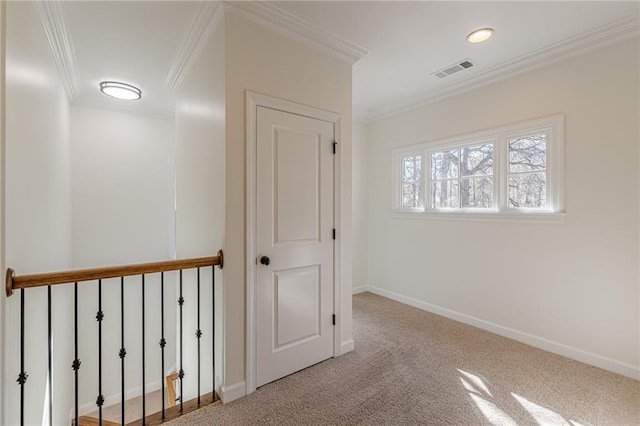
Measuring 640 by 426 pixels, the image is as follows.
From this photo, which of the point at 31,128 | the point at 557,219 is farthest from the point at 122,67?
the point at 557,219

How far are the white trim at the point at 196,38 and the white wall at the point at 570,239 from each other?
2690mm

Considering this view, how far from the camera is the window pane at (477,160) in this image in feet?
10.5

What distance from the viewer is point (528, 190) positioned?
114 inches

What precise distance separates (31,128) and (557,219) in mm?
4081

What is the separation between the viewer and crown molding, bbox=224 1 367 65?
2.03m

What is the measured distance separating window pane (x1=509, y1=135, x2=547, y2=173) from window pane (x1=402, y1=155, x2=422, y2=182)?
112cm

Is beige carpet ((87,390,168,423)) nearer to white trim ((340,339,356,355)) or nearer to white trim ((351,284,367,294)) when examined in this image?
white trim ((340,339,356,355))

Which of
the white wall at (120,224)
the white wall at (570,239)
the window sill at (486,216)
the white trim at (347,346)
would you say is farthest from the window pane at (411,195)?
the white wall at (120,224)

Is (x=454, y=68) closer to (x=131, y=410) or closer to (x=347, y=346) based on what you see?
(x=347, y=346)

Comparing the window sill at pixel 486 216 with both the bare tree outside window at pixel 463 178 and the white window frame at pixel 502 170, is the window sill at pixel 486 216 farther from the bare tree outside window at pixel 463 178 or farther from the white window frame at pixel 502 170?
the bare tree outside window at pixel 463 178

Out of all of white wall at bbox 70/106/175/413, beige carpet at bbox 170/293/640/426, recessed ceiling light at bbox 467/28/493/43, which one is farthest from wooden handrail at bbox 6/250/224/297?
recessed ceiling light at bbox 467/28/493/43

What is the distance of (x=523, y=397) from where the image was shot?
2.06 m

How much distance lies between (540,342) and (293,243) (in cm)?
252

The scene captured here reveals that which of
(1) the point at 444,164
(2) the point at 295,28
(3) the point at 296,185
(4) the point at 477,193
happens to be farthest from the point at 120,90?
(4) the point at 477,193
